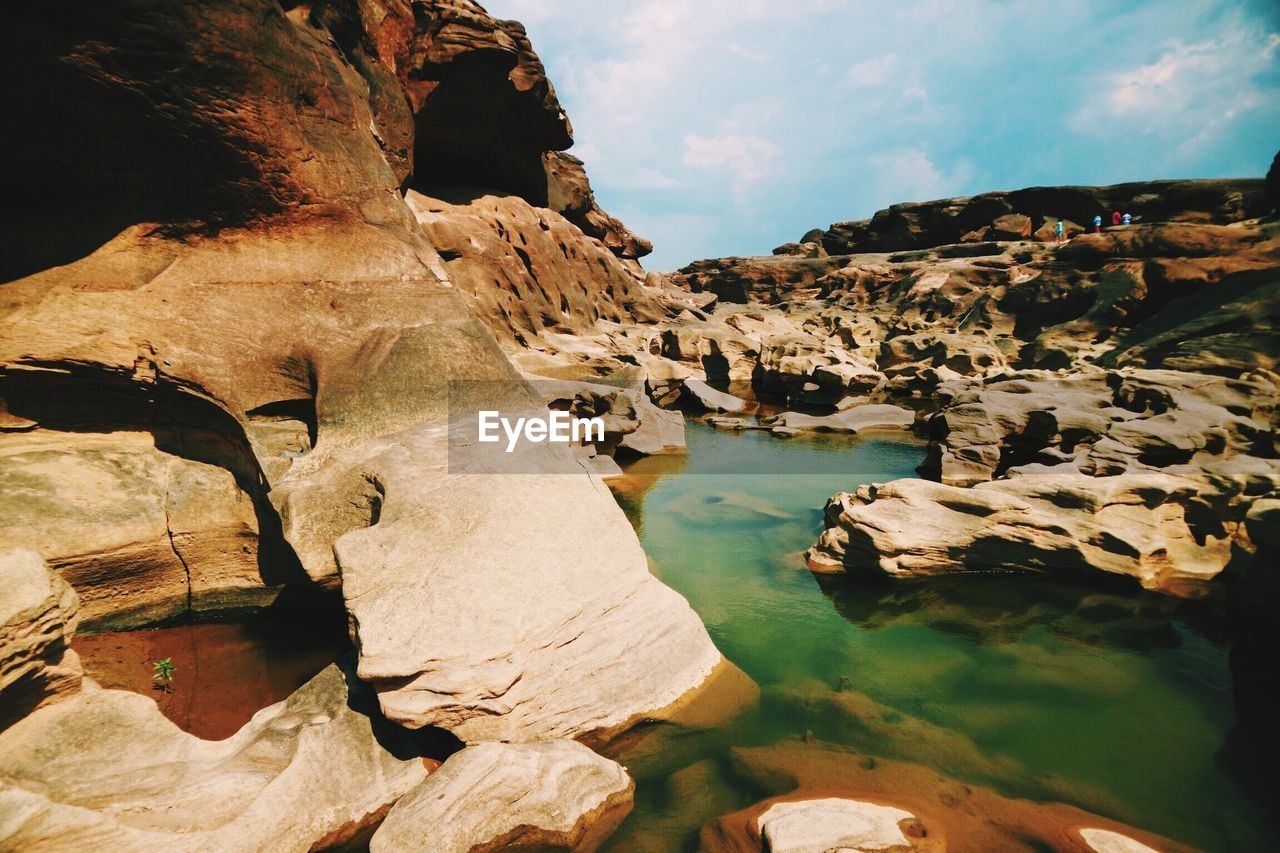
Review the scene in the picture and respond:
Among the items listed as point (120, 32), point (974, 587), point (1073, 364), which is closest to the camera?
point (120, 32)

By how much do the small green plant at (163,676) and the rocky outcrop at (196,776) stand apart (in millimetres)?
763

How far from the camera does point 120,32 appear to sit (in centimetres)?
386

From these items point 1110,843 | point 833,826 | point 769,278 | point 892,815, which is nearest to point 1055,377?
point 1110,843

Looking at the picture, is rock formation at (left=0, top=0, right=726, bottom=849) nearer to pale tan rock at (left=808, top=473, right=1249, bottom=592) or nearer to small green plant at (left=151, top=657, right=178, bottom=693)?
small green plant at (left=151, top=657, right=178, bottom=693)

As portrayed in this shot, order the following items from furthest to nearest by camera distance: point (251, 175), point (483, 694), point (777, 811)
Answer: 1. point (251, 175)
2. point (483, 694)
3. point (777, 811)

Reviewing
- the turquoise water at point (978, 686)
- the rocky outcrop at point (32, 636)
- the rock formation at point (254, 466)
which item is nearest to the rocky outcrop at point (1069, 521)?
the turquoise water at point (978, 686)

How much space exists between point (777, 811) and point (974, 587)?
3.79 m

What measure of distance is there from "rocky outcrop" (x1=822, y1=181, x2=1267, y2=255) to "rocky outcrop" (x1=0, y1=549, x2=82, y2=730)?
37.4m

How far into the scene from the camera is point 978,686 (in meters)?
4.02

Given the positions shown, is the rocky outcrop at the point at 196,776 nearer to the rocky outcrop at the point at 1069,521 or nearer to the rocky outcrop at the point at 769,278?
the rocky outcrop at the point at 1069,521

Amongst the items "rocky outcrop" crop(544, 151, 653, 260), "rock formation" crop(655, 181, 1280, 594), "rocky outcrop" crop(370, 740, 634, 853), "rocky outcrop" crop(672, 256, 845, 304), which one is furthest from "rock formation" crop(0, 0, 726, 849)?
"rocky outcrop" crop(672, 256, 845, 304)

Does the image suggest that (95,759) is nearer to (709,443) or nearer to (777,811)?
(777,811)

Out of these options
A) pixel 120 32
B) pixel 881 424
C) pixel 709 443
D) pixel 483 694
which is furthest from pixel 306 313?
pixel 881 424

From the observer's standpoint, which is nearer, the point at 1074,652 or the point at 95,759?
the point at 95,759
